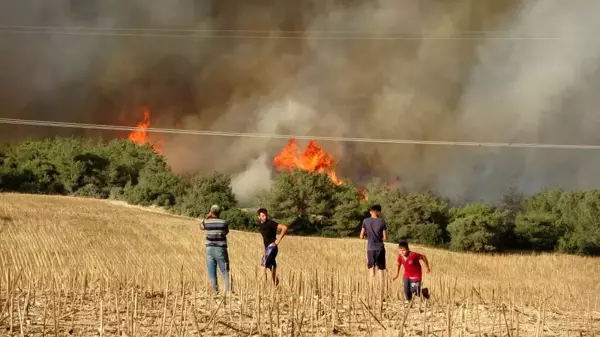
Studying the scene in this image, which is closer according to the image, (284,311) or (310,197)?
(284,311)

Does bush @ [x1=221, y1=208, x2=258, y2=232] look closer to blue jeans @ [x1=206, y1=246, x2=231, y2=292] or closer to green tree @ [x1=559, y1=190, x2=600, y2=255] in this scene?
green tree @ [x1=559, y1=190, x2=600, y2=255]

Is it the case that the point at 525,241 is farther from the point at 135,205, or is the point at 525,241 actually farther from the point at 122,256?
the point at 122,256

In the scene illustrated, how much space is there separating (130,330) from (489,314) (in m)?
6.25

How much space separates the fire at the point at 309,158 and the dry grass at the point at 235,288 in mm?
74166

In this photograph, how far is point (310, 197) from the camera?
8019 cm

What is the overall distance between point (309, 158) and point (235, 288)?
121692 millimetres

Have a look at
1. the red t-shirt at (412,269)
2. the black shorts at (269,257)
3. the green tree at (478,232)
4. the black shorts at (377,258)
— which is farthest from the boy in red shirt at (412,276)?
the green tree at (478,232)

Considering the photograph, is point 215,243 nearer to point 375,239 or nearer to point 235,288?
point 235,288

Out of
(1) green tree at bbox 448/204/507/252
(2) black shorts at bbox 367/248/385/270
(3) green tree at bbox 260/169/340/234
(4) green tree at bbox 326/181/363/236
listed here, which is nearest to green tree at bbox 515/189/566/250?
(1) green tree at bbox 448/204/507/252

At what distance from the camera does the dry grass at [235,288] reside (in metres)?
10.5

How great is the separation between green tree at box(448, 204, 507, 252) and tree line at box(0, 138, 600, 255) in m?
0.10

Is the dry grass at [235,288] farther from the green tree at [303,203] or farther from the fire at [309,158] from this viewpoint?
the fire at [309,158]

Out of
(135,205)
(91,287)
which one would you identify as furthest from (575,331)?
(135,205)

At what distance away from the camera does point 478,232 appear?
6962 centimetres
